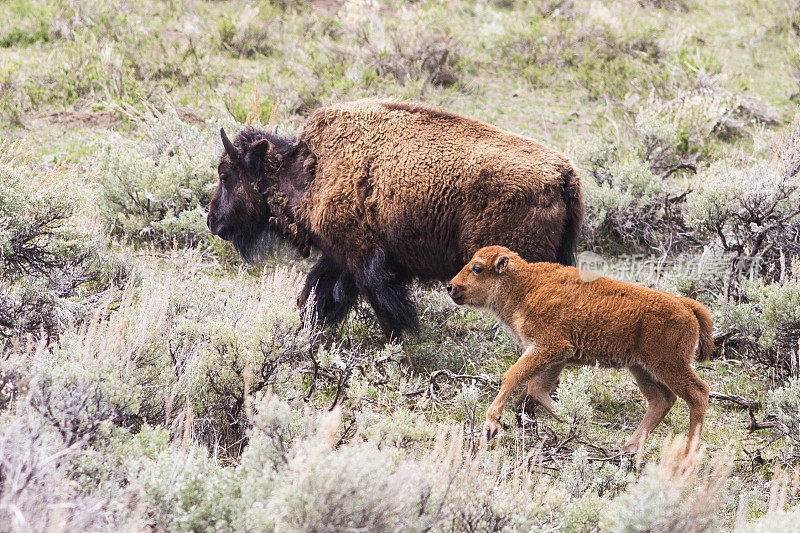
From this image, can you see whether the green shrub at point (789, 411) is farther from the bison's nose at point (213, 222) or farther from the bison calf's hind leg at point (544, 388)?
the bison's nose at point (213, 222)

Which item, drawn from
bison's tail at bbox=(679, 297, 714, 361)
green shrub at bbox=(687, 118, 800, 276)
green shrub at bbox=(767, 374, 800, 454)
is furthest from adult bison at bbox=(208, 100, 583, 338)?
green shrub at bbox=(687, 118, 800, 276)

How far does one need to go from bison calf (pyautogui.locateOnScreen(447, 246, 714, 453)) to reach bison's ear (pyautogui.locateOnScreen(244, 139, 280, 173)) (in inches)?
85.0

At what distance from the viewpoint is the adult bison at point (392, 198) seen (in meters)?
5.19

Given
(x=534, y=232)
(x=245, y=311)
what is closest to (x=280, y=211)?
(x=245, y=311)

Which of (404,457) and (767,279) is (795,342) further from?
(404,457)

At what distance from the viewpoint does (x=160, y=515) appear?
3.23 metres

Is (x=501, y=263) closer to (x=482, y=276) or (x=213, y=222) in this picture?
(x=482, y=276)

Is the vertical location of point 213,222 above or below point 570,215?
below

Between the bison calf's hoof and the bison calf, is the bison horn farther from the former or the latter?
the bison calf's hoof

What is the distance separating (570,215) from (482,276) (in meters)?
0.90

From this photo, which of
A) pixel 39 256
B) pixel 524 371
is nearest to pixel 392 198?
pixel 524 371

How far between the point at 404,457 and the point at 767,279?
4733 mm

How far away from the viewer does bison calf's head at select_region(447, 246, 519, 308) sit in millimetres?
4828

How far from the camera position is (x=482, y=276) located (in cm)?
485
